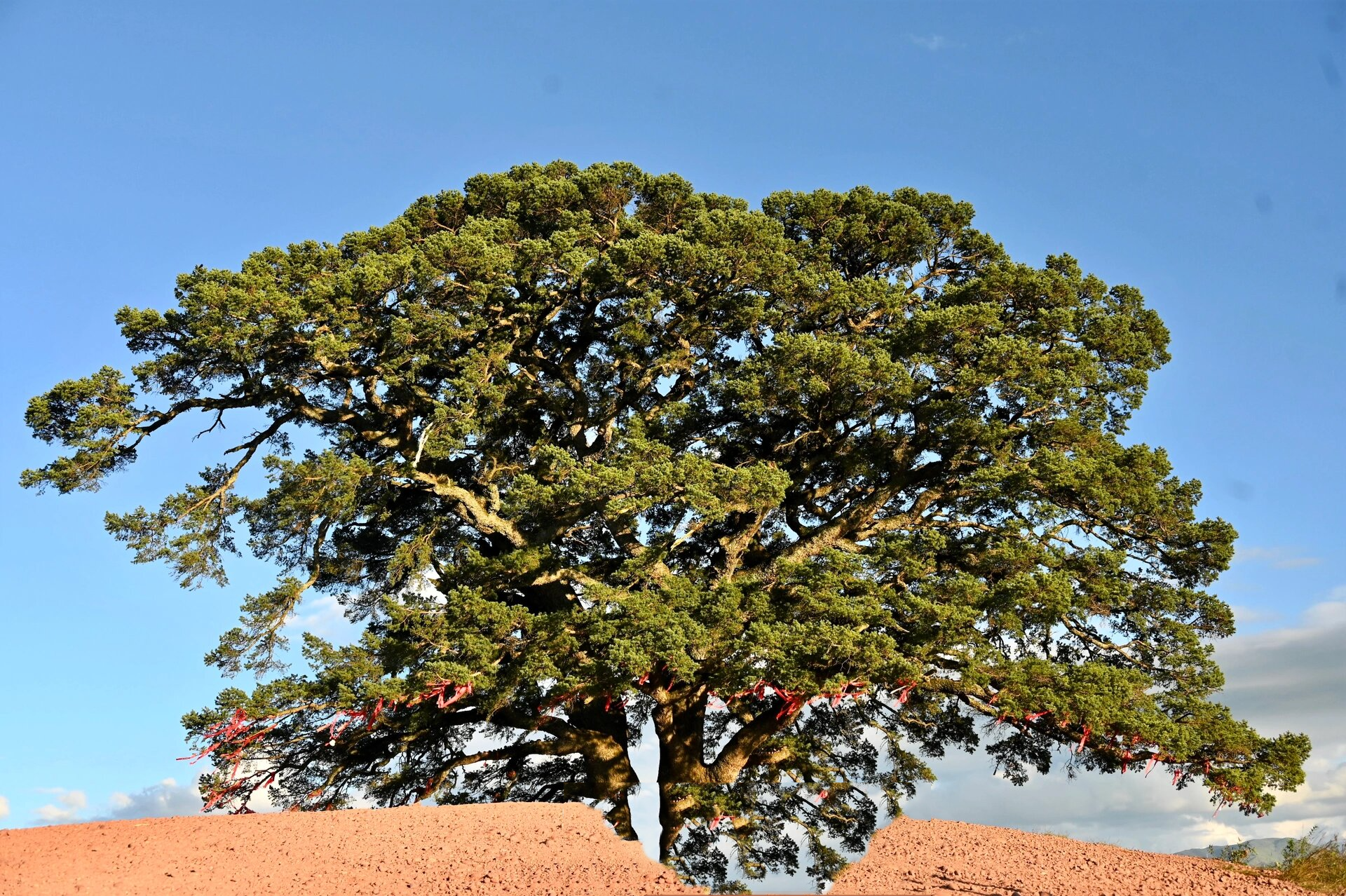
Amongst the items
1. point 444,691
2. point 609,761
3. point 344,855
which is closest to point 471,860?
point 344,855

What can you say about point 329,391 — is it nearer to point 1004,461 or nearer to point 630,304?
point 630,304

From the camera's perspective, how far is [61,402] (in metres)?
16.2

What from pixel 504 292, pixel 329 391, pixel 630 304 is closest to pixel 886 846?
pixel 630 304

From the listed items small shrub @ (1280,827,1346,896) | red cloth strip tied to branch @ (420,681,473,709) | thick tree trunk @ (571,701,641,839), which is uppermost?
red cloth strip tied to branch @ (420,681,473,709)

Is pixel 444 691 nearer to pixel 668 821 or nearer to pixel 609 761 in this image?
pixel 609 761

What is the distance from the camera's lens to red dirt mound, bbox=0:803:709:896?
37.4 ft

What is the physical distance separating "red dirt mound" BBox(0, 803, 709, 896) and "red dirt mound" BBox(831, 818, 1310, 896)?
2.33m

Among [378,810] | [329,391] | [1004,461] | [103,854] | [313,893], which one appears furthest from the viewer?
[329,391]

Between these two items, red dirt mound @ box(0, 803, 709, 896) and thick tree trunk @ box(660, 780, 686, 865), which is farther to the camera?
thick tree trunk @ box(660, 780, 686, 865)

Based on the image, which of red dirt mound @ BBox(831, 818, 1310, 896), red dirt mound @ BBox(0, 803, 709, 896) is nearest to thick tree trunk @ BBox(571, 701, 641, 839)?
red dirt mound @ BBox(0, 803, 709, 896)

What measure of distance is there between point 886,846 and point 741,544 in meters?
5.40

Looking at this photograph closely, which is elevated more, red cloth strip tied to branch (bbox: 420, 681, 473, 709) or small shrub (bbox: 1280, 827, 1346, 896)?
red cloth strip tied to branch (bbox: 420, 681, 473, 709)

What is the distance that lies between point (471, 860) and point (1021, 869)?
232 inches

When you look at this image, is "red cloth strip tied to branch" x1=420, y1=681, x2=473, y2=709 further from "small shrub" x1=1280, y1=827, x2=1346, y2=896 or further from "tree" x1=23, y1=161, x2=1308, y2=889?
"small shrub" x1=1280, y1=827, x2=1346, y2=896
